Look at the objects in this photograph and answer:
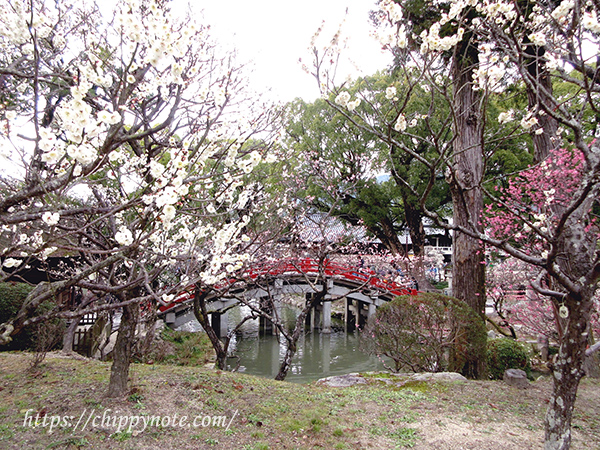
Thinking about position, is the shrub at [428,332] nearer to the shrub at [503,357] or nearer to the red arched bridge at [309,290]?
the shrub at [503,357]

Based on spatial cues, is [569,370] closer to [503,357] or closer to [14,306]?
[503,357]

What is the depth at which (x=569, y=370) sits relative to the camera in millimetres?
2955

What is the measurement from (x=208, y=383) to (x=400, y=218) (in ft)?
51.4

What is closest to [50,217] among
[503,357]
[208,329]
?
[208,329]

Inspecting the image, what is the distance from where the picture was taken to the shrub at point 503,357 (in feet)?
23.9

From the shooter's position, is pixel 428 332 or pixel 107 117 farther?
pixel 428 332

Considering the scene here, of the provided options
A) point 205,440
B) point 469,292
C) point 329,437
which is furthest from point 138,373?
point 469,292

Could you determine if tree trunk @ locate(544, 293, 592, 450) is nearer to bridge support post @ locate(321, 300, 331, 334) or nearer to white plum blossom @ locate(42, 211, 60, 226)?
white plum blossom @ locate(42, 211, 60, 226)

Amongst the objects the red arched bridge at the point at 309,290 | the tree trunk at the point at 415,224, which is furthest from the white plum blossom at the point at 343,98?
the tree trunk at the point at 415,224

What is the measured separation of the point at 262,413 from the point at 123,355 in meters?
1.77

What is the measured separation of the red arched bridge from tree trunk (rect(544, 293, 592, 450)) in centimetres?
442

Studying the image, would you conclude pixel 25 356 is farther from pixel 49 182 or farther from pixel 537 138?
pixel 537 138

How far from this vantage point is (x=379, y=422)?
416cm

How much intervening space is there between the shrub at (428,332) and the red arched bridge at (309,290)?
4.99 feet
